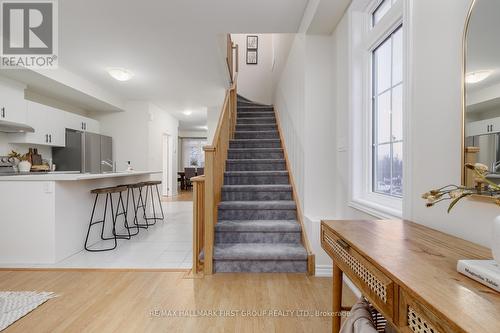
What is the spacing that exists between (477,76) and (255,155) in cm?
341

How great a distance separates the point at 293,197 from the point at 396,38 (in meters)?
2.10

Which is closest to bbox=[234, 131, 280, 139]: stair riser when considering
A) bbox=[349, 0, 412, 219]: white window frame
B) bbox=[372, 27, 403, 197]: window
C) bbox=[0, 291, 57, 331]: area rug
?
bbox=[349, 0, 412, 219]: white window frame

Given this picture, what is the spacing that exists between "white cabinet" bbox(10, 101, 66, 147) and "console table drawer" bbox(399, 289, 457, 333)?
5229mm

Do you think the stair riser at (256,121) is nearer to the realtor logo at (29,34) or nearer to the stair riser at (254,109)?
the stair riser at (254,109)

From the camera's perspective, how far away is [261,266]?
261 cm

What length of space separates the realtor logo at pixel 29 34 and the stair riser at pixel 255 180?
8.95 ft

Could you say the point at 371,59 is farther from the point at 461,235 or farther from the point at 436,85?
the point at 461,235

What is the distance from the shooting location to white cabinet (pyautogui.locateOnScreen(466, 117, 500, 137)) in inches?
37.2

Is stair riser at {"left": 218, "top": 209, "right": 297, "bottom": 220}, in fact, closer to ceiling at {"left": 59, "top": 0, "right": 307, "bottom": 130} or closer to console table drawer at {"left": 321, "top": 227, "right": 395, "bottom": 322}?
console table drawer at {"left": 321, "top": 227, "right": 395, "bottom": 322}

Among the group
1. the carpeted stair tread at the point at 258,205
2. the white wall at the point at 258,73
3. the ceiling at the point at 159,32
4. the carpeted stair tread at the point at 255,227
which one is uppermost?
the white wall at the point at 258,73

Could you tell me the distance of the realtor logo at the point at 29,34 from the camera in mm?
2566

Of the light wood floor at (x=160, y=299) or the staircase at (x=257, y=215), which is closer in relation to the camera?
the light wood floor at (x=160, y=299)

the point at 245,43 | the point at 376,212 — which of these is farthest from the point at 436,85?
the point at 245,43

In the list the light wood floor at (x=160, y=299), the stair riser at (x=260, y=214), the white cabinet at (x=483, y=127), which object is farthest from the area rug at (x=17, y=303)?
the white cabinet at (x=483, y=127)
